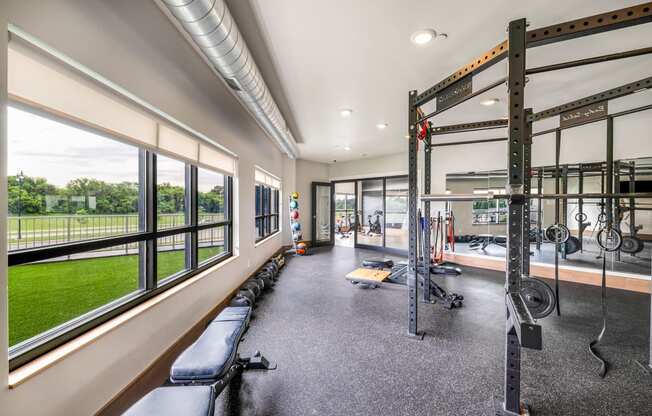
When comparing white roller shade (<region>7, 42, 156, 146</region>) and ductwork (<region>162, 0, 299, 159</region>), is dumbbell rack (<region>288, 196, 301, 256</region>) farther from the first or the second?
white roller shade (<region>7, 42, 156, 146</region>)

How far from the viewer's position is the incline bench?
1204mm

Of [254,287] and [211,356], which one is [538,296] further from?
[254,287]

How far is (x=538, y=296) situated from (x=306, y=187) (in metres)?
6.53

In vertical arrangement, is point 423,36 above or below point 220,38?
above

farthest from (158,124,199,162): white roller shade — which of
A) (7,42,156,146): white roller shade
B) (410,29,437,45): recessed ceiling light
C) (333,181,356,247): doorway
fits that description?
(333,181,356,247): doorway

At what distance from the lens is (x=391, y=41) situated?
229 centimetres

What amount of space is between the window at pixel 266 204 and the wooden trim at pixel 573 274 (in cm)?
460

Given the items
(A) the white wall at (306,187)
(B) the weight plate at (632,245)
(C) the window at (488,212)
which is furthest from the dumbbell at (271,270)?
(B) the weight plate at (632,245)

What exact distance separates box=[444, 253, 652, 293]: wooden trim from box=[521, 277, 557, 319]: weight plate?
2.12 meters

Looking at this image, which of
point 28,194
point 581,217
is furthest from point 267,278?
point 581,217

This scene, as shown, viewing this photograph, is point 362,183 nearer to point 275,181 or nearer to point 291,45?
point 275,181

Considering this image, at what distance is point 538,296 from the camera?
2576 millimetres

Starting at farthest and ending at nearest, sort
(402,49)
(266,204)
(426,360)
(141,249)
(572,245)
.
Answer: (266,204)
(572,245)
(402,49)
(426,360)
(141,249)

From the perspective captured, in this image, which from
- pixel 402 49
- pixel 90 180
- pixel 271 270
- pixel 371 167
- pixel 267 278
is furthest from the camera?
pixel 371 167
